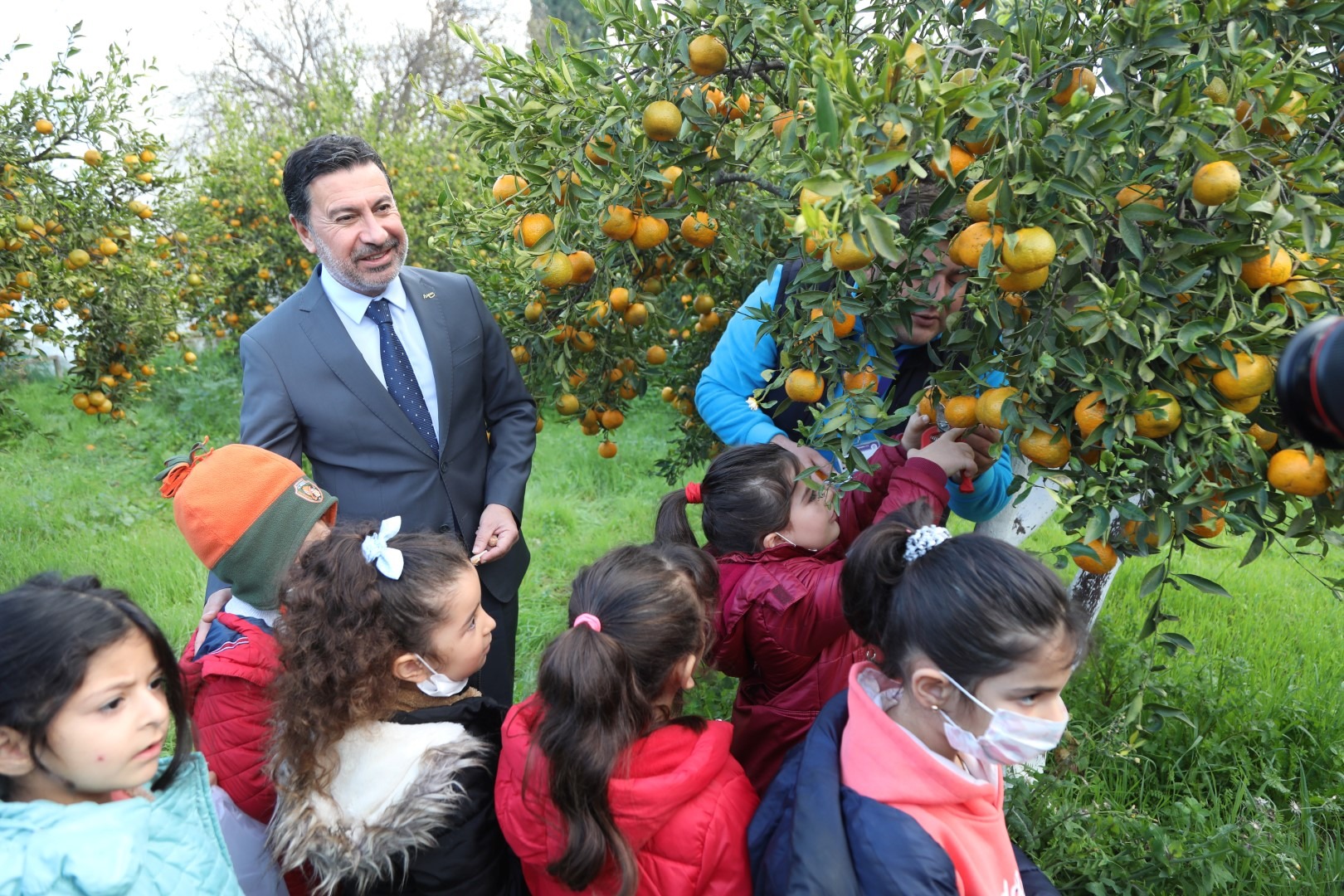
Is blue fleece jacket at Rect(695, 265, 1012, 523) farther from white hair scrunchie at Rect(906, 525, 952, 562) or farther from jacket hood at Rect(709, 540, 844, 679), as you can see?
white hair scrunchie at Rect(906, 525, 952, 562)

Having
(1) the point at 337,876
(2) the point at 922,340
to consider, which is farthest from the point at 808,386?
(1) the point at 337,876

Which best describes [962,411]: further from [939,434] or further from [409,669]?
[409,669]

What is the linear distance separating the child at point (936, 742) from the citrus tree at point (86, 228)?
333 cm

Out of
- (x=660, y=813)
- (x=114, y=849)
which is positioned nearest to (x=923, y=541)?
(x=660, y=813)

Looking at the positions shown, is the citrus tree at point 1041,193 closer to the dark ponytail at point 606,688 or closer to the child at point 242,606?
the dark ponytail at point 606,688

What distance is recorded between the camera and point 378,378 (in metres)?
2.32

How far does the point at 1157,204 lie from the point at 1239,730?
6.60 ft

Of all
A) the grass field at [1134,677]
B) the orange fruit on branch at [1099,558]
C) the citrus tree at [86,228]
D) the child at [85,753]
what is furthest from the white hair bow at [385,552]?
the citrus tree at [86,228]

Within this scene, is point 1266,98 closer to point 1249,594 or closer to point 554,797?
point 554,797

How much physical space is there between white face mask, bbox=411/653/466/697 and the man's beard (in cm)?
104

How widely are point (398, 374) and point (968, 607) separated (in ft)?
5.01

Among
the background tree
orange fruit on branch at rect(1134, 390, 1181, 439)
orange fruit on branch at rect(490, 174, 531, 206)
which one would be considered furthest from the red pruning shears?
the background tree

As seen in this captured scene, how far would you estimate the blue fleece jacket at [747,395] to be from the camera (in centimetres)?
228

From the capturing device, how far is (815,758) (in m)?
1.38
